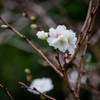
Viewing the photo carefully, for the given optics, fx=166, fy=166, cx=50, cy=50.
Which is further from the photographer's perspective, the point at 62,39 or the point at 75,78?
the point at 75,78

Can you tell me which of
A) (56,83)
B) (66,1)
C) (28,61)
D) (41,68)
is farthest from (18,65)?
(66,1)

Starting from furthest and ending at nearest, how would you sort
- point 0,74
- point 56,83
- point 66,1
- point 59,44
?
point 66,1
point 0,74
point 56,83
point 59,44

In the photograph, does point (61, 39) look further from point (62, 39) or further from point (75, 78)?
point (75, 78)

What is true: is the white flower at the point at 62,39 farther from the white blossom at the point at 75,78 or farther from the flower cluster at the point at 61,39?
the white blossom at the point at 75,78

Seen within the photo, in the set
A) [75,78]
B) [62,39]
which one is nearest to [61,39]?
[62,39]

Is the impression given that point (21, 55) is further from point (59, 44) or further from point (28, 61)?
point (59, 44)

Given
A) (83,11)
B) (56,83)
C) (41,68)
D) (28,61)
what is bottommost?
(56,83)

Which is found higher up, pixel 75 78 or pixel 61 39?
pixel 61 39

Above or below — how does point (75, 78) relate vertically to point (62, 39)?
below

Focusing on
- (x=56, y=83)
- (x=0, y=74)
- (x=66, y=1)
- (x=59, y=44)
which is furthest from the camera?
(x=66, y=1)
